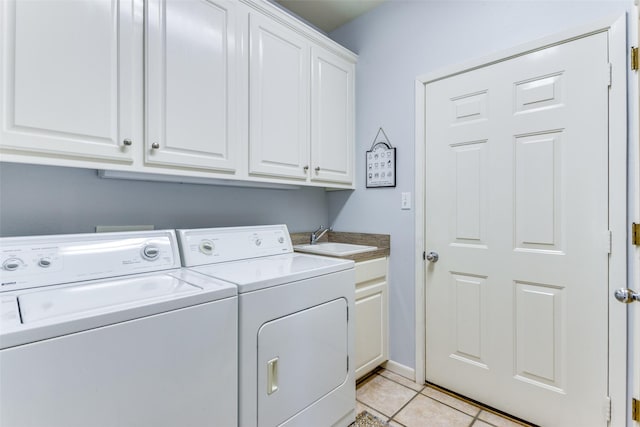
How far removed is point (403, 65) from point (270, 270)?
1717 millimetres

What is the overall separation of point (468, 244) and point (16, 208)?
228 cm

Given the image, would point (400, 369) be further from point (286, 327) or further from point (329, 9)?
point (329, 9)

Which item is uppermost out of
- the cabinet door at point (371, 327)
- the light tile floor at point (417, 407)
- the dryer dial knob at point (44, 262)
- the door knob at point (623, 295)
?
the dryer dial knob at point (44, 262)

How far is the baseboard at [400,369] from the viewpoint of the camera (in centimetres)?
209

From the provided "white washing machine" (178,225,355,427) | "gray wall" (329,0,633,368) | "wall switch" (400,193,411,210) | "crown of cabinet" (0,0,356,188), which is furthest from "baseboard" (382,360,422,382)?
"crown of cabinet" (0,0,356,188)

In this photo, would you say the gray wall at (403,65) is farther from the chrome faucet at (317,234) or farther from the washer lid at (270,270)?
the washer lid at (270,270)

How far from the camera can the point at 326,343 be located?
1.47 m

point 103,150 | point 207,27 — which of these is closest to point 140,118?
point 103,150

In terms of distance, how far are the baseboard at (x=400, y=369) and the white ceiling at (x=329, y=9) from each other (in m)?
2.66

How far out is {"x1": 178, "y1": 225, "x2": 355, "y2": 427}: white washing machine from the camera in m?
1.17

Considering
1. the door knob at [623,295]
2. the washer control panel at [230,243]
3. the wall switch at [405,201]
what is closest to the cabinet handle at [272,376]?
the washer control panel at [230,243]

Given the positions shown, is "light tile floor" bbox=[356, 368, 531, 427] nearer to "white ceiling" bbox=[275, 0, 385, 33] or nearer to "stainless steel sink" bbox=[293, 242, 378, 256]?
"stainless steel sink" bbox=[293, 242, 378, 256]

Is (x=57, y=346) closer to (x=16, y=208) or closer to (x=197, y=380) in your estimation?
(x=197, y=380)

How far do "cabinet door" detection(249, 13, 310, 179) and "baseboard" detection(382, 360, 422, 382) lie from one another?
149 centimetres
